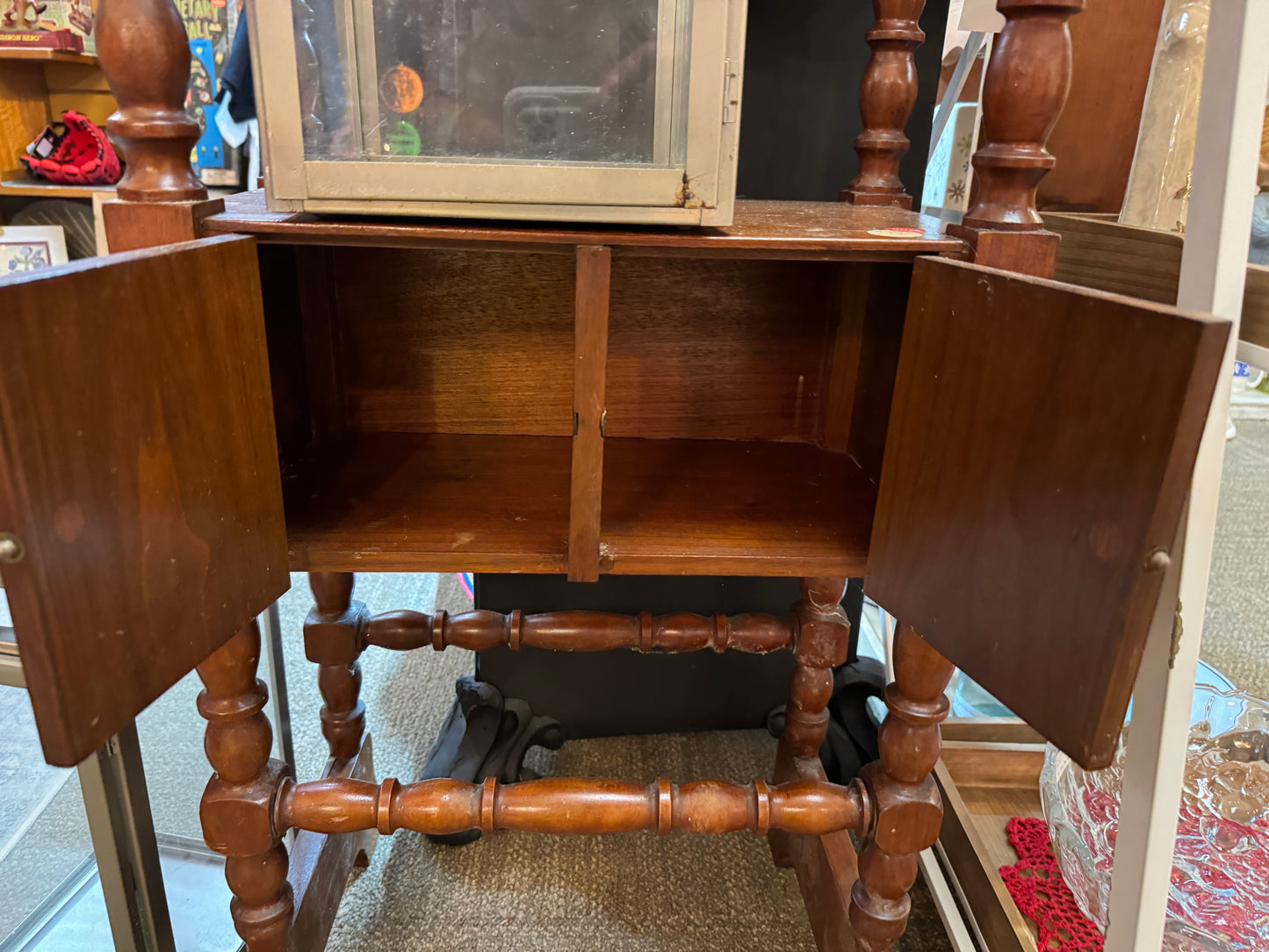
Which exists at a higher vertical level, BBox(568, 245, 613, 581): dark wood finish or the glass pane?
the glass pane

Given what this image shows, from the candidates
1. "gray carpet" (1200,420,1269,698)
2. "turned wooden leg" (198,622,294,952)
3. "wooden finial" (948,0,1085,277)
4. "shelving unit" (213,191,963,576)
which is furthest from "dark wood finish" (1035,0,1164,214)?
"turned wooden leg" (198,622,294,952)

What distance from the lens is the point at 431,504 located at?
787 millimetres

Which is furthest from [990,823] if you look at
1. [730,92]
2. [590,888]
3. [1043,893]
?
[730,92]

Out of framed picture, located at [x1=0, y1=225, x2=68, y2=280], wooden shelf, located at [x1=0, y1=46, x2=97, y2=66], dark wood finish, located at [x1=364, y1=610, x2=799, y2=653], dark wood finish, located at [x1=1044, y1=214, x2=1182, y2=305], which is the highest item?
wooden shelf, located at [x1=0, y1=46, x2=97, y2=66]

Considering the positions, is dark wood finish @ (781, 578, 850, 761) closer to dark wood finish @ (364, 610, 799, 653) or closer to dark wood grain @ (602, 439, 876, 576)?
dark wood finish @ (364, 610, 799, 653)

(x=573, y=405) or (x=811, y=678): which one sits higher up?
(x=573, y=405)

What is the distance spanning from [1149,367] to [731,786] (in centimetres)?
54

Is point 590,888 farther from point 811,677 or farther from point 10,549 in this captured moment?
point 10,549

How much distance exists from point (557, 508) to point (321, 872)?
0.53 m

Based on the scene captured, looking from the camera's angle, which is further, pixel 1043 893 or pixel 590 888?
pixel 590 888

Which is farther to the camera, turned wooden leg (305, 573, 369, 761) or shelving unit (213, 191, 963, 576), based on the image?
turned wooden leg (305, 573, 369, 761)

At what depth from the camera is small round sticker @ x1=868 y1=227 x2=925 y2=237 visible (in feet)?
2.20

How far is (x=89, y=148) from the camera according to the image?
1.93 metres

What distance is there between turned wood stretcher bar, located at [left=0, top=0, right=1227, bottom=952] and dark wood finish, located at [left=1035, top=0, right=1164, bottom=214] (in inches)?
7.7
